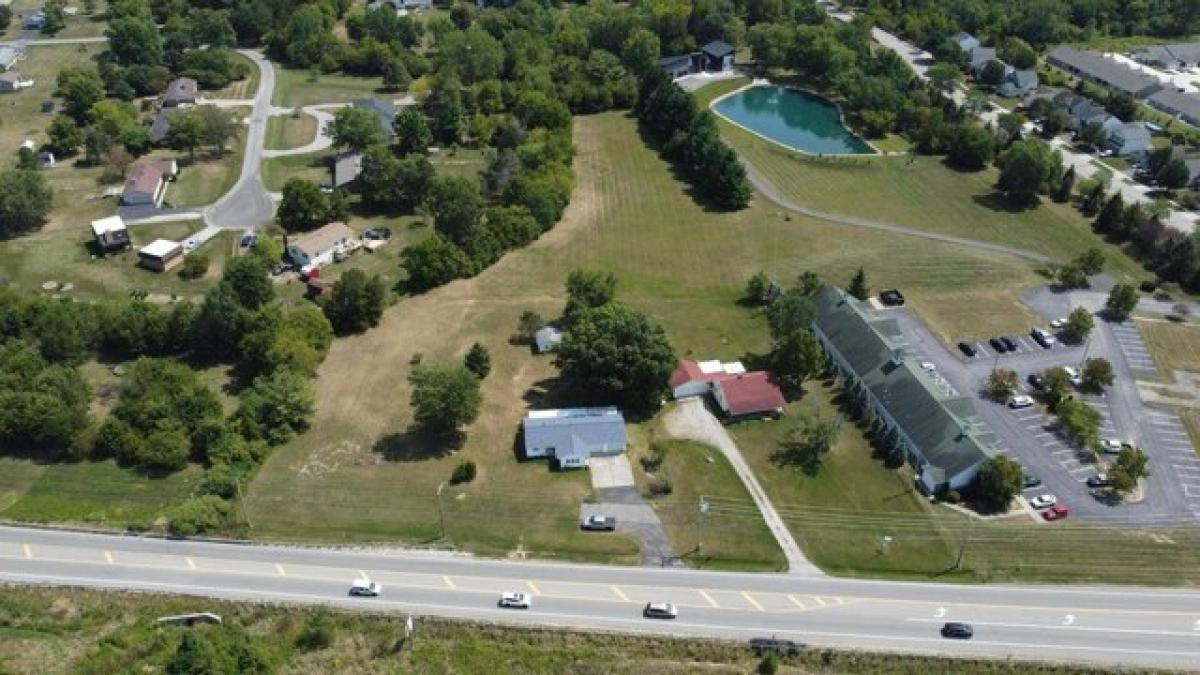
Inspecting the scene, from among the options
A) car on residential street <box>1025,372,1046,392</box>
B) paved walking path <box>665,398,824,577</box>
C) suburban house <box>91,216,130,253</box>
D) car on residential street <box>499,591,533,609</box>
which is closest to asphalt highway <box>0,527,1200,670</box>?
car on residential street <box>499,591,533,609</box>

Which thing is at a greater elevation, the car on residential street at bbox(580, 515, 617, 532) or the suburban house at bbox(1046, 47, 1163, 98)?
the suburban house at bbox(1046, 47, 1163, 98)

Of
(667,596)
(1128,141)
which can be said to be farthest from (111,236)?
(1128,141)

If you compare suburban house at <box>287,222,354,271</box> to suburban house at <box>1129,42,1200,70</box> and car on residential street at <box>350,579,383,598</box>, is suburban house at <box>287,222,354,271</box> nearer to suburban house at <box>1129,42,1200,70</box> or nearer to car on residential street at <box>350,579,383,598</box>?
car on residential street at <box>350,579,383,598</box>

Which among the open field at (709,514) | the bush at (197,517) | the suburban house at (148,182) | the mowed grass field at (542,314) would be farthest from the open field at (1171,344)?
the suburban house at (148,182)

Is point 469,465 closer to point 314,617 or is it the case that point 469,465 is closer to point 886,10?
point 314,617

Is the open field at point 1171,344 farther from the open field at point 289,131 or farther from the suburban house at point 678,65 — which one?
the open field at point 289,131

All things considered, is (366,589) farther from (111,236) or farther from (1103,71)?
(1103,71)
